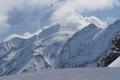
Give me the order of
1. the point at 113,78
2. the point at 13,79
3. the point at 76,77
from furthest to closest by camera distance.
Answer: the point at 13,79
the point at 76,77
the point at 113,78

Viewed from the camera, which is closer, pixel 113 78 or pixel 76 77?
pixel 113 78

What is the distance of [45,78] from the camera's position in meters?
22.9

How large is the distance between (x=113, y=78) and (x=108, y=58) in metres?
51.6

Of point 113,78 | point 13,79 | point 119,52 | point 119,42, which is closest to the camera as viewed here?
point 113,78

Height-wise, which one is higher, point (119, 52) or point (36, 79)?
point (119, 52)

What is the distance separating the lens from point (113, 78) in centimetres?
2070

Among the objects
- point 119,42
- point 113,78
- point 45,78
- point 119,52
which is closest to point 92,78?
point 113,78

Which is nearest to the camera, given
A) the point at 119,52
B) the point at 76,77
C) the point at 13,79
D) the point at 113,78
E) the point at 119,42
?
the point at 113,78

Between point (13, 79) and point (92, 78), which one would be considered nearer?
point (92, 78)

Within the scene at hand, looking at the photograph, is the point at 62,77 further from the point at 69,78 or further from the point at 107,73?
the point at 107,73

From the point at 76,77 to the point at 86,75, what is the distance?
0.82 meters

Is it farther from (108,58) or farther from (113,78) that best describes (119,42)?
(113,78)

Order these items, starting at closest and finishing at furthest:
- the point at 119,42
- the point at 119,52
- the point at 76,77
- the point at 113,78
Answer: the point at 113,78
the point at 76,77
the point at 119,52
the point at 119,42

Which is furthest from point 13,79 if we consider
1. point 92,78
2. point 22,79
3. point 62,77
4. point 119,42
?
point 119,42
